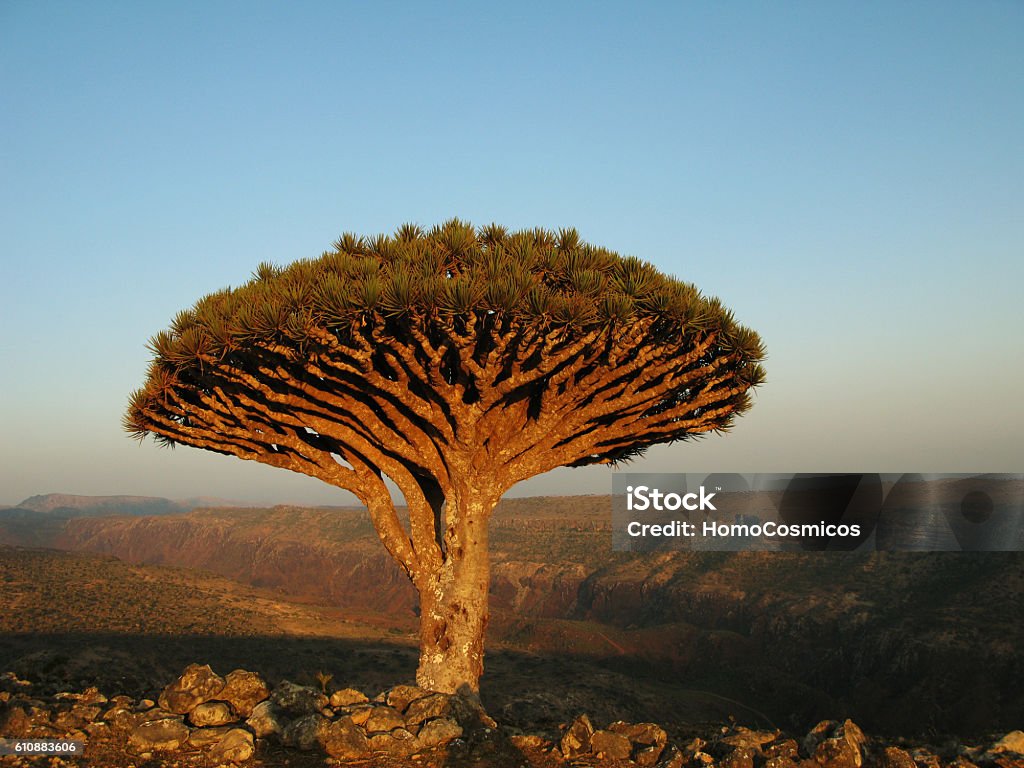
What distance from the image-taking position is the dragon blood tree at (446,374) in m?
9.98

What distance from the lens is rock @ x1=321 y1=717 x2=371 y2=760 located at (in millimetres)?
8023

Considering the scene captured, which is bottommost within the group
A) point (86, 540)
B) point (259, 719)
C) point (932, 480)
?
point (86, 540)

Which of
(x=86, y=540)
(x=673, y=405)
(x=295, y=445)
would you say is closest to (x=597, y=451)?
(x=673, y=405)

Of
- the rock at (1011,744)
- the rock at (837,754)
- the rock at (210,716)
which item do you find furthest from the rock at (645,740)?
the rock at (210,716)

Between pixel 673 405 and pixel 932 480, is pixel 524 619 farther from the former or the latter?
pixel 673 405

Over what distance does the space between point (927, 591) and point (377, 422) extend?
27609mm

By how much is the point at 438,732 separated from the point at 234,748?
219cm

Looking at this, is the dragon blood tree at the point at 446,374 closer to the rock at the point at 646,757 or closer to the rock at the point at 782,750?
the rock at the point at 646,757

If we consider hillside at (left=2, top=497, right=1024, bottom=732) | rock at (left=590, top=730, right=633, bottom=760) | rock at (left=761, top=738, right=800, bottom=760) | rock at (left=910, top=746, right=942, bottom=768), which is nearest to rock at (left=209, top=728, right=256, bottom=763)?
rock at (left=590, top=730, right=633, bottom=760)

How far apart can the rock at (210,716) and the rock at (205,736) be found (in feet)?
0.70

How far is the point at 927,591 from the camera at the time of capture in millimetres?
29922

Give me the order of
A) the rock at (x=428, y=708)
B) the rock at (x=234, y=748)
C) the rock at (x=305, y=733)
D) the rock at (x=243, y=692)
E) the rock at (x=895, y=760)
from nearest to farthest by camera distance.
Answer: the rock at (x=895, y=760)
the rock at (x=234, y=748)
the rock at (x=305, y=733)
the rock at (x=428, y=708)
the rock at (x=243, y=692)

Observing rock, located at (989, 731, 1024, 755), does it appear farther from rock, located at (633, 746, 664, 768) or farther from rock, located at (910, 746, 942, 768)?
rock, located at (633, 746, 664, 768)

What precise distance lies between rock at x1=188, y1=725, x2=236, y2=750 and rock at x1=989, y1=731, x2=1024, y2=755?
863 centimetres
